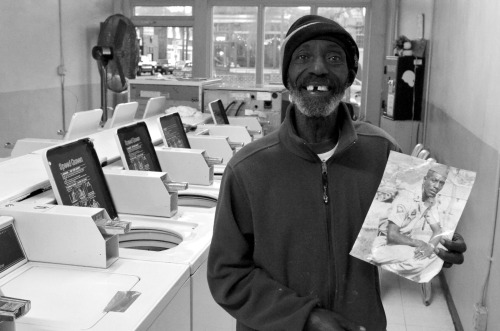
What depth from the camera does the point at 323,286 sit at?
54.6 inches

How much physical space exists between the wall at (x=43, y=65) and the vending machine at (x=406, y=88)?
4372 millimetres

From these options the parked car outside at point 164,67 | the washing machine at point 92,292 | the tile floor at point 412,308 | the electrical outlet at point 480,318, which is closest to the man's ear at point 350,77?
the washing machine at point 92,292

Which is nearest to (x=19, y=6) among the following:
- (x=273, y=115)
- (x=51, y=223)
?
(x=273, y=115)

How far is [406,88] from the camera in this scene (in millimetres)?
5867

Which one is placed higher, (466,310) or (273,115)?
(273,115)

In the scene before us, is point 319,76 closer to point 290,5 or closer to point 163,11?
point 290,5

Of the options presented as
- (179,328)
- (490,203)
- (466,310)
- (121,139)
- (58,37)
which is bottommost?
(466,310)

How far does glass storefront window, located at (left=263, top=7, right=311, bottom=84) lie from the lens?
10016 millimetres

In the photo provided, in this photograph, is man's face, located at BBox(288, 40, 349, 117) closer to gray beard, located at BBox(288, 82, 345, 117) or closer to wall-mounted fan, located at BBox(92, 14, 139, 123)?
gray beard, located at BBox(288, 82, 345, 117)

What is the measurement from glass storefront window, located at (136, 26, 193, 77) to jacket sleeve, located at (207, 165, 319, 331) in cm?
910

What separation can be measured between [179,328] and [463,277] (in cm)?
221

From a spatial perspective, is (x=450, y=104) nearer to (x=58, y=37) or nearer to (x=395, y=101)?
(x=395, y=101)

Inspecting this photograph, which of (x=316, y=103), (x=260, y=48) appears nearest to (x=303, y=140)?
(x=316, y=103)

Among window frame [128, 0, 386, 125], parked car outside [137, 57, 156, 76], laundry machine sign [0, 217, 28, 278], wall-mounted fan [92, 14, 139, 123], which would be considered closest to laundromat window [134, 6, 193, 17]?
window frame [128, 0, 386, 125]
